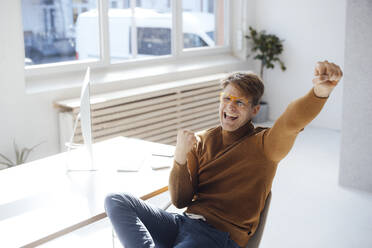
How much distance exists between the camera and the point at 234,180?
1848 mm

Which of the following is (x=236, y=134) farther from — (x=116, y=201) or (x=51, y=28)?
(x=51, y=28)

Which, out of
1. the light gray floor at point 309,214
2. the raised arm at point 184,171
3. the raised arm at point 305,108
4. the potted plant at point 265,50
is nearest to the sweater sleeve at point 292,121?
the raised arm at point 305,108

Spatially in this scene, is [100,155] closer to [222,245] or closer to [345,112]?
[222,245]

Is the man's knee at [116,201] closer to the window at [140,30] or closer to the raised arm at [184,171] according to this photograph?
the raised arm at [184,171]

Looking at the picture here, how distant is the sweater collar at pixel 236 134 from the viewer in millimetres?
1952

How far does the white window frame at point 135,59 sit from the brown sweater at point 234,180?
2.63m

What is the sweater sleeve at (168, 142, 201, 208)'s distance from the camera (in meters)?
1.84

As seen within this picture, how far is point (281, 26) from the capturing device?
19.6 ft

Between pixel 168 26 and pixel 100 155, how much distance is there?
128 inches

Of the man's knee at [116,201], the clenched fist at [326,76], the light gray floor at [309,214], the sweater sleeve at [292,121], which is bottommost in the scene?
the light gray floor at [309,214]

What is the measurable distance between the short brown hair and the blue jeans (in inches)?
22.1

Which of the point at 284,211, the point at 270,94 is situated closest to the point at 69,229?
the point at 284,211

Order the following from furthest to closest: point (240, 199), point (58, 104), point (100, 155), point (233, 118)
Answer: point (58, 104) → point (100, 155) → point (233, 118) → point (240, 199)

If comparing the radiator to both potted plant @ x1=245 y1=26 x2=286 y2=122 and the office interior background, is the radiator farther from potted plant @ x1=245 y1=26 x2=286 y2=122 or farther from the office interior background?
potted plant @ x1=245 y1=26 x2=286 y2=122
